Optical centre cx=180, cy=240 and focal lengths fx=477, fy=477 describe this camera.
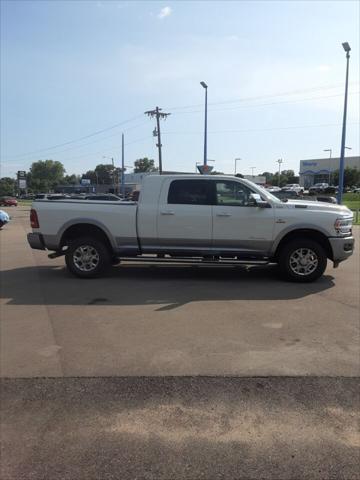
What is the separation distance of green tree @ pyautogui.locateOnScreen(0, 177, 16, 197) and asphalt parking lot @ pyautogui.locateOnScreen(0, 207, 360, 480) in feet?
453

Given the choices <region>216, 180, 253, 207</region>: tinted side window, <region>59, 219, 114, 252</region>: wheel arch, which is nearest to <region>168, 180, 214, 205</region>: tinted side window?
<region>216, 180, 253, 207</region>: tinted side window

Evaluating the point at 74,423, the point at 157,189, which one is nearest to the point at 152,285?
the point at 157,189

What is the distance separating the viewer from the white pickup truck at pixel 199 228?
8672 mm

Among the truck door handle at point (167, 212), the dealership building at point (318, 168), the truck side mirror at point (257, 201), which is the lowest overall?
the truck door handle at point (167, 212)

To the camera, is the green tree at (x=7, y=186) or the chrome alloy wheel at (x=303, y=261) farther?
the green tree at (x=7, y=186)

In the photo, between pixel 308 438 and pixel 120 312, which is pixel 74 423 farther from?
pixel 120 312

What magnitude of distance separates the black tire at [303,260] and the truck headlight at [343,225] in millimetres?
452

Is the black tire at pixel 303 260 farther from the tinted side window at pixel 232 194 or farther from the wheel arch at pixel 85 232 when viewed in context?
the wheel arch at pixel 85 232

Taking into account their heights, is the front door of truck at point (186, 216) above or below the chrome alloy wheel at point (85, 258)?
above

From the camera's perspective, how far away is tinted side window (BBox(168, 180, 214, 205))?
8.93 m

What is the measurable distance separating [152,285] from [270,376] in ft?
14.3

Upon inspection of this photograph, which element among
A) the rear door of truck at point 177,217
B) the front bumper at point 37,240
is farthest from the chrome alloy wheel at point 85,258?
the rear door of truck at point 177,217

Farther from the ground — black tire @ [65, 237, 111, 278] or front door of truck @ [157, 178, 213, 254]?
front door of truck @ [157, 178, 213, 254]

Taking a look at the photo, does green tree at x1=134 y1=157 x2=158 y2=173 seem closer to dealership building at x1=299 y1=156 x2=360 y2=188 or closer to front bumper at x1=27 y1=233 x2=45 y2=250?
dealership building at x1=299 y1=156 x2=360 y2=188
